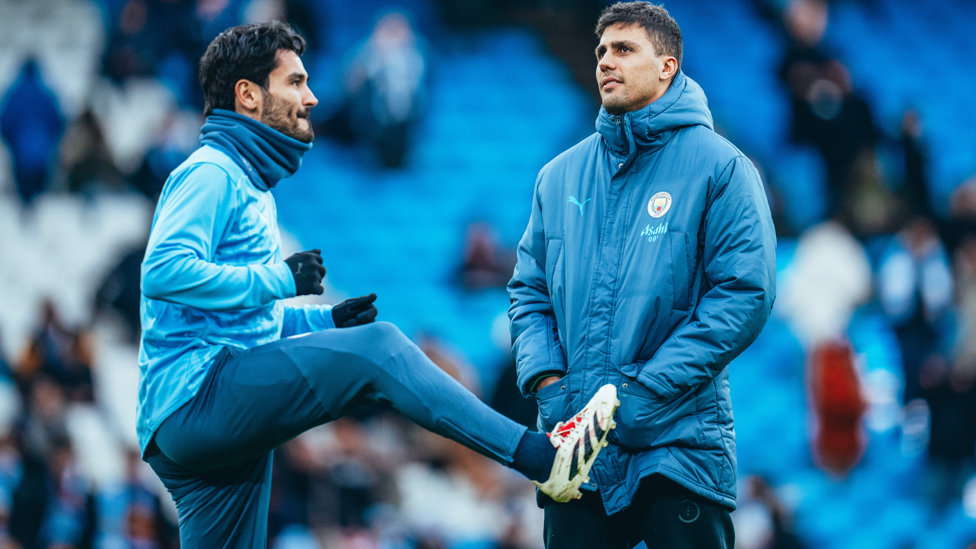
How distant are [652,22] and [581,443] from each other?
4.01ft

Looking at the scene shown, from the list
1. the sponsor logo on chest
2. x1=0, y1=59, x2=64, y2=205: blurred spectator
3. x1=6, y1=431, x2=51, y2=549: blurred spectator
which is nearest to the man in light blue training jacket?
the sponsor logo on chest

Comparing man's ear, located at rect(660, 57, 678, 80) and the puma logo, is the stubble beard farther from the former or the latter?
man's ear, located at rect(660, 57, 678, 80)

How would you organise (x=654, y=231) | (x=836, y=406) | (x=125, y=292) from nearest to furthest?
(x=654, y=231) < (x=836, y=406) < (x=125, y=292)

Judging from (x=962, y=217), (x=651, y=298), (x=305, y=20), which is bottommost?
(x=962, y=217)

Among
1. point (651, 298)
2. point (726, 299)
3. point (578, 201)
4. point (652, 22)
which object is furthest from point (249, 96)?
point (726, 299)

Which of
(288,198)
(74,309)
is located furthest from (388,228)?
(74,309)

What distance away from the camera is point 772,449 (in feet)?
25.6

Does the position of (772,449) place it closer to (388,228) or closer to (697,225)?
(388,228)

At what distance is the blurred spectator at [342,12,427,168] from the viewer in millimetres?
9734

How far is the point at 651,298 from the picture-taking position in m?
2.74

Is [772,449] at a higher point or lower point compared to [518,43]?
lower

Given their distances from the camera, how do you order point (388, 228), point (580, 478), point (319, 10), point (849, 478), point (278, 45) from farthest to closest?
1. point (319, 10)
2. point (388, 228)
3. point (849, 478)
4. point (278, 45)
5. point (580, 478)

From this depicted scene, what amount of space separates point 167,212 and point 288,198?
7303 millimetres

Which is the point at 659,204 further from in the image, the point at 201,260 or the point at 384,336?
the point at 201,260
